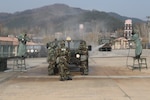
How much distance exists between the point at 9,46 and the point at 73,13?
92.2 ft

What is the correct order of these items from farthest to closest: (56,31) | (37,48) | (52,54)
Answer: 1. (37,48)
2. (56,31)
3. (52,54)

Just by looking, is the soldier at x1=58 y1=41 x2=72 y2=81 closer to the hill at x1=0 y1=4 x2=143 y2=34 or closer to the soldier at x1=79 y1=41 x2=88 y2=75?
the soldier at x1=79 y1=41 x2=88 y2=75

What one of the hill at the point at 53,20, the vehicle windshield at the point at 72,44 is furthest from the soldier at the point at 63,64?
the hill at the point at 53,20

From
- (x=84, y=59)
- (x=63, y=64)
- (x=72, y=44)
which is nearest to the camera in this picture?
(x=63, y=64)

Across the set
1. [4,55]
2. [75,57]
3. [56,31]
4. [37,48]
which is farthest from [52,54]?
[37,48]

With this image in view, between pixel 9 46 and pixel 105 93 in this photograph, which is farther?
pixel 9 46

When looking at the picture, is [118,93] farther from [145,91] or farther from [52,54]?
[52,54]

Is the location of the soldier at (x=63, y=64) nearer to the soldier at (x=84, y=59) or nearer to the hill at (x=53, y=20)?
the soldier at (x=84, y=59)

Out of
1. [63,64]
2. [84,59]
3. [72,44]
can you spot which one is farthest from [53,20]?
[63,64]

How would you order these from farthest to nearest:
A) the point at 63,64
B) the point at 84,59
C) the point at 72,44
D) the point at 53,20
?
the point at 53,20 → the point at 72,44 → the point at 84,59 → the point at 63,64

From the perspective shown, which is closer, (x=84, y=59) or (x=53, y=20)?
(x=84, y=59)

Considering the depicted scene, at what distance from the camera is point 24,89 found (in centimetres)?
1548

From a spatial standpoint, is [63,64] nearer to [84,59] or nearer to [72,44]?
[84,59]

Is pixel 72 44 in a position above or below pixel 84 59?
above
